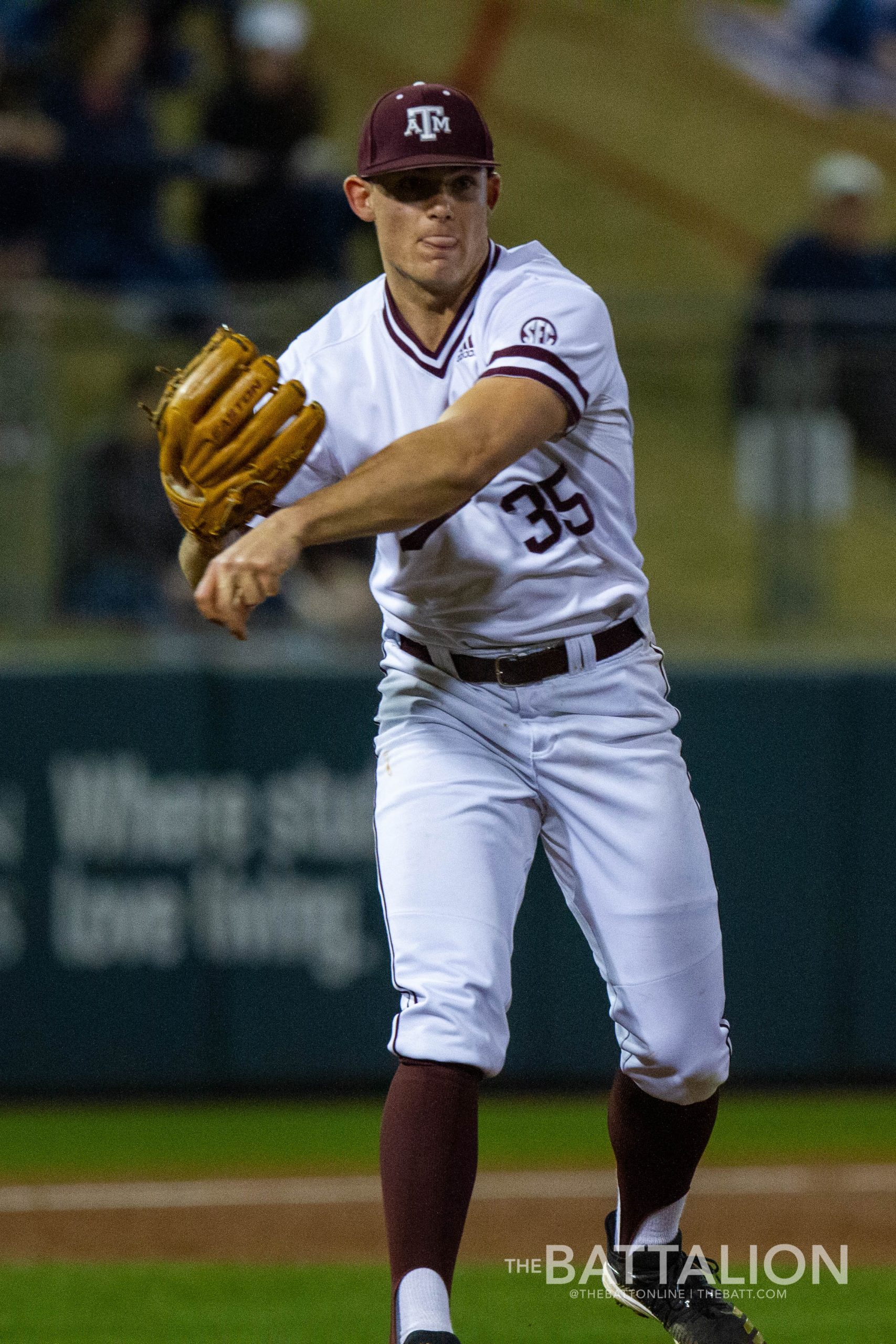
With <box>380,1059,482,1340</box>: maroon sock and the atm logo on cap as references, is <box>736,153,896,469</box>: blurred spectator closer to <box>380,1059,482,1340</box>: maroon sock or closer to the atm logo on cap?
the atm logo on cap

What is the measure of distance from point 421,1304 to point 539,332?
1.51 m

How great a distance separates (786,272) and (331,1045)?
11.3 feet

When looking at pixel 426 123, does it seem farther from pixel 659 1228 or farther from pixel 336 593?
pixel 336 593

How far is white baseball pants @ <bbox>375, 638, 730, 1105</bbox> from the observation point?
3.20 meters

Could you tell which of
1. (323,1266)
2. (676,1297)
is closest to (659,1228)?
(676,1297)

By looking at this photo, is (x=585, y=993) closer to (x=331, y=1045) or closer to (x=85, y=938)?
(x=331, y=1045)

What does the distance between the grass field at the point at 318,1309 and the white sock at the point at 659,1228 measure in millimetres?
516

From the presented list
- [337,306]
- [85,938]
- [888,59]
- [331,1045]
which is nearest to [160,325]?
[85,938]

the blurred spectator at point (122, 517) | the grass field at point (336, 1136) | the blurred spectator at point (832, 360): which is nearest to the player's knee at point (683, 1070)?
the grass field at point (336, 1136)

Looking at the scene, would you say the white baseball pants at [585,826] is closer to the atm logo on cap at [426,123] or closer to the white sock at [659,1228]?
the white sock at [659,1228]

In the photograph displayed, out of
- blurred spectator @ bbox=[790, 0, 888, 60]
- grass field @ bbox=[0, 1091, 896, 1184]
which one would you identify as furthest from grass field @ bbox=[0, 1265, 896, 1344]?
blurred spectator @ bbox=[790, 0, 888, 60]

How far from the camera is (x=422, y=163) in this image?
3.14 m

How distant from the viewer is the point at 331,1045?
6902 millimetres

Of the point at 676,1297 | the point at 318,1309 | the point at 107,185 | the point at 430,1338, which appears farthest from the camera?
the point at 107,185
